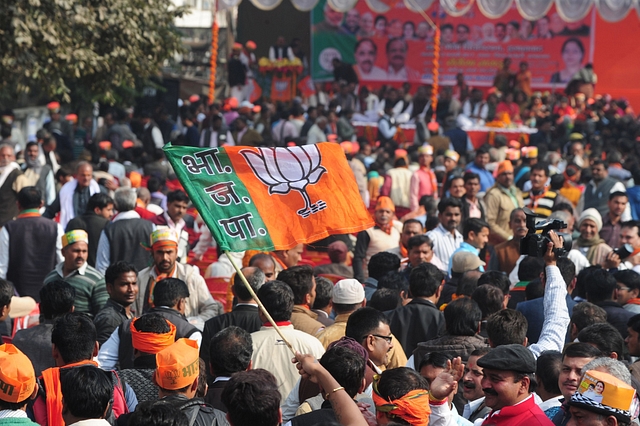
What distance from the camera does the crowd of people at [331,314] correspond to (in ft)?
13.6

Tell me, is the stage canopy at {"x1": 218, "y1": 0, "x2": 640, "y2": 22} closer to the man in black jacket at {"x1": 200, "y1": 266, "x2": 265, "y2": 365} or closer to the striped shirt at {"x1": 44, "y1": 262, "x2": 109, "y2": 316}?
the striped shirt at {"x1": 44, "y1": 262, "x2": 109, "y2": 316}

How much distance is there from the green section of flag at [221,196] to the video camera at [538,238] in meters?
1.35

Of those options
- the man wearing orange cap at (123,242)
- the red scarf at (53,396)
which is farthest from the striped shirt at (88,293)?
the red scarf at (53,396)

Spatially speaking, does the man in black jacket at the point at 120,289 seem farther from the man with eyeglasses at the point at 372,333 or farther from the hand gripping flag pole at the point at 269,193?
the man with eyeglasses at the point at 372,333

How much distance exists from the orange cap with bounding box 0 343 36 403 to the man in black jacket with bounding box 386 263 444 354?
2788 millimetres

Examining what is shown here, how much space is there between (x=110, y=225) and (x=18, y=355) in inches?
175

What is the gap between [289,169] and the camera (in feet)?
18.1

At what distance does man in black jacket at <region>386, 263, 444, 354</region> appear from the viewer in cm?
641

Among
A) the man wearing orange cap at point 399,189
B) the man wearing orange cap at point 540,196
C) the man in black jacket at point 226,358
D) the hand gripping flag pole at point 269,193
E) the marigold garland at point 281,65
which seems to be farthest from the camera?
the marigold garland at point 281,65

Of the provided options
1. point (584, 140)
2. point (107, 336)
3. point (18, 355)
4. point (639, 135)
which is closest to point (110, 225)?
point (107, 336)

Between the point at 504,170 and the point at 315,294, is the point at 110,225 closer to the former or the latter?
the point at 315,294

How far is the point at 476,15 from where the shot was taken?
94.3 ft

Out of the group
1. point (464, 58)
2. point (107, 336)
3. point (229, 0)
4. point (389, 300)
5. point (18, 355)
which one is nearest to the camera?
point (18, 355)

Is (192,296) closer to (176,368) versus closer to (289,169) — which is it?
(289,169)
